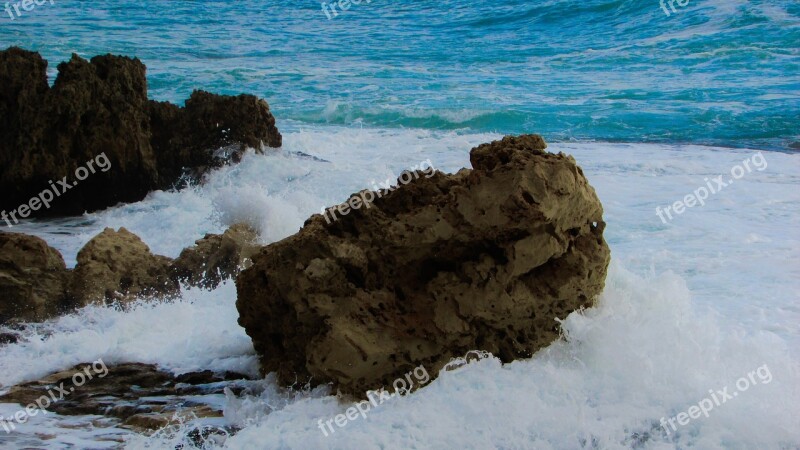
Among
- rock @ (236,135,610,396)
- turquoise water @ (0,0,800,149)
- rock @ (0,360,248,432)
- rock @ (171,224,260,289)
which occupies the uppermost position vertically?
rock @ (236,135,610,396)

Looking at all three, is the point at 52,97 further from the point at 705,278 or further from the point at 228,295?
the point at 705,278

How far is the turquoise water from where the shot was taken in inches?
623

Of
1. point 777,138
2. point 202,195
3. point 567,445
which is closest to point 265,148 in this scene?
point 202,195

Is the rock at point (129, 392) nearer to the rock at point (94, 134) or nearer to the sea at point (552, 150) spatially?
the sea at point (552, 150)

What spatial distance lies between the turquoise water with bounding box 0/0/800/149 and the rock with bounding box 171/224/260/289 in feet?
28.8

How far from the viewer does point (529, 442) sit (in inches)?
163

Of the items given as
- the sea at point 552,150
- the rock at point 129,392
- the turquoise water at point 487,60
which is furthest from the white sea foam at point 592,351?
the turquoise water at point 487,60

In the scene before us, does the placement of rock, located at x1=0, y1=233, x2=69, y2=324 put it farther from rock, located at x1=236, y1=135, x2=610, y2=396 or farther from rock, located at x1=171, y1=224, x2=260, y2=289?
rock, located at x1=236, y1=135, x2=610, y2=396

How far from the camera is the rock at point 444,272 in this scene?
14.7ft

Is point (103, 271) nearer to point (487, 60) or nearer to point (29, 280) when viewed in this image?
point (29, 280)

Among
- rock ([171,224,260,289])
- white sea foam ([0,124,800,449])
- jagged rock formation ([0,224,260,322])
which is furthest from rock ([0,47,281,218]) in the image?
rock ([171,224,260,289])

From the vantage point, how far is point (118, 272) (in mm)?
6488

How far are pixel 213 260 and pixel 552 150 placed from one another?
7.54 metres

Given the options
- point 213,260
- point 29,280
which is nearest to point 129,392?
point 29,280
